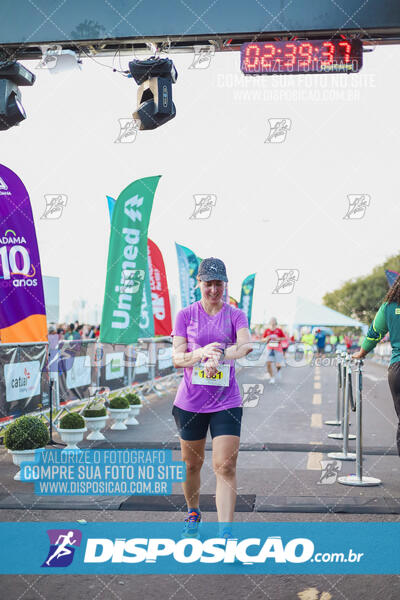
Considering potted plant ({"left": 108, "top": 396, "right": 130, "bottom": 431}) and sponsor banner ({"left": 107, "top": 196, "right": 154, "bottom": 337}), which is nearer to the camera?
potted plant ({"left": 108, "top": 396, "right": 130, "bottom": 431})

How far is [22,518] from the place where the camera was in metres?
5.59

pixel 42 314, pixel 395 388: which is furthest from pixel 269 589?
pixel 42 314

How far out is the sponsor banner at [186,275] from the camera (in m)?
22.3

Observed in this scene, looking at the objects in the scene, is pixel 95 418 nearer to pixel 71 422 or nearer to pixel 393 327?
pixel 71 422

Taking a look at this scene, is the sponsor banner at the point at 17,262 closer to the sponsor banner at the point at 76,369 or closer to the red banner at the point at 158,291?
the sponsor banner at the point at 76,369

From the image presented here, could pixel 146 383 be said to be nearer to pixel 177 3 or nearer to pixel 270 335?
pixel 270 335

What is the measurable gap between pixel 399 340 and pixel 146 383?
11414 mm

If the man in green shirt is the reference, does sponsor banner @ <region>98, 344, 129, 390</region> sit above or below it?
below

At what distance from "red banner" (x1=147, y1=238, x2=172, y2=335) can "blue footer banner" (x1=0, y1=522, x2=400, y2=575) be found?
12893 millimetres

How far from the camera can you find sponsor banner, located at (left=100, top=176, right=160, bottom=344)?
12000mm

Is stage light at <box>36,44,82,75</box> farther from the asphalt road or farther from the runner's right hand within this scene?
the runner's right hand

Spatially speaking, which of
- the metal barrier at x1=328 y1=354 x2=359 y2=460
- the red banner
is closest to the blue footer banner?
the metal barrier at x1=328 y1=354 x2=359 y2=460

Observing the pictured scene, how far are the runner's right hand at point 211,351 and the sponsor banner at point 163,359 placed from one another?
13.4 meters

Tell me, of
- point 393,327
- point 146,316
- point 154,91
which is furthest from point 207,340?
point 146,316
